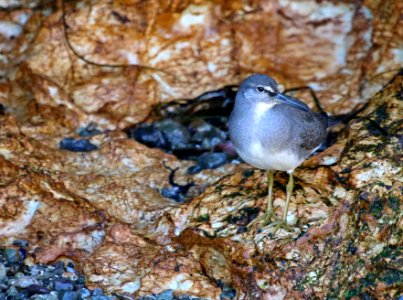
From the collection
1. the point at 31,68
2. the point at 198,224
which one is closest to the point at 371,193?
the point at 198,224

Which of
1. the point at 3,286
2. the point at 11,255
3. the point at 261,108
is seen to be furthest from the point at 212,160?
the point at 3,286

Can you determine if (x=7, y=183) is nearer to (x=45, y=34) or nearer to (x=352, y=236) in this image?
(x=45, y=34)

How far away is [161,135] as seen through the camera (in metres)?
7.99

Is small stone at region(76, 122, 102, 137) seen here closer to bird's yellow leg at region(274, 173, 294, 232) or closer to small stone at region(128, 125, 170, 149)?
small stone at region(128, 125, 170, 149)

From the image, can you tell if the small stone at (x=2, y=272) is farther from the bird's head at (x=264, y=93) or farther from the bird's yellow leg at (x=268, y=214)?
the bird's head at (x=264, y=93)

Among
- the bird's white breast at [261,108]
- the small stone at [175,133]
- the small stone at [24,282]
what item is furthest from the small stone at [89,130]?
the bird's white breast at [261,108]

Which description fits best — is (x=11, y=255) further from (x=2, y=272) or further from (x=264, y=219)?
(x=264, y=219)

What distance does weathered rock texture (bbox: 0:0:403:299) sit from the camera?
599 centimetres

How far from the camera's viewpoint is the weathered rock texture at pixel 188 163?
599 centimetres

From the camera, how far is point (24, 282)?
6.20m

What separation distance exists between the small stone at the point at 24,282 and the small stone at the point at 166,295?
1.03 m

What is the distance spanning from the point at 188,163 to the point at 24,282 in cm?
218

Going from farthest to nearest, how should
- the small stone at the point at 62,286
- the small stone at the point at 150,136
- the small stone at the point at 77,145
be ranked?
1. the small stone at the point at 150,136
2. the small stone at the point at 77,145
3. the small stone at the point at 62,286

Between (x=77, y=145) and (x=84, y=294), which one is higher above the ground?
(x=77, y=145)
